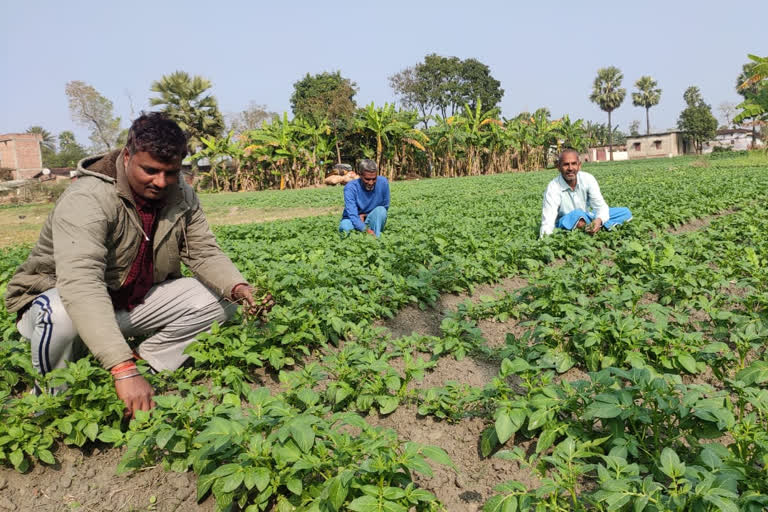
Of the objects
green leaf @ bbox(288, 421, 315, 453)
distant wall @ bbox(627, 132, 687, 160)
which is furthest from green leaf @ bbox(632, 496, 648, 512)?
distant wall @ bbox(627, 132, 687, 160)

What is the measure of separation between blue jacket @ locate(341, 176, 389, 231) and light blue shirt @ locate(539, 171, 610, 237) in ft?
6.58

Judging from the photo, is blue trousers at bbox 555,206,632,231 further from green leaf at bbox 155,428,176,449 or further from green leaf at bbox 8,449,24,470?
green leaf at bbox 8,449,24,470

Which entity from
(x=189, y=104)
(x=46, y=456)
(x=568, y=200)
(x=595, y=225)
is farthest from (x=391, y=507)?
(x=189, y=104)

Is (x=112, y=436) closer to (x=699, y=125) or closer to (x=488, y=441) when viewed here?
(x=488, y=441)

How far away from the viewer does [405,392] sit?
8.96 feet

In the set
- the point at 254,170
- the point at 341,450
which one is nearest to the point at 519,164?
the point at 254,170

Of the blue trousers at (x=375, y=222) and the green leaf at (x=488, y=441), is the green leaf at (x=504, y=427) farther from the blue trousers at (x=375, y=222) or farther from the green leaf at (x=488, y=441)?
the blue trousers at (x=375, y=222)

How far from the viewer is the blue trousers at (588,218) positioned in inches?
247

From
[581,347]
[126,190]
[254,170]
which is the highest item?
[254,170]

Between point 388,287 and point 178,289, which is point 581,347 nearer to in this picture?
point 388,287

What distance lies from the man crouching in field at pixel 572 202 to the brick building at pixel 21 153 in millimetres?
39757

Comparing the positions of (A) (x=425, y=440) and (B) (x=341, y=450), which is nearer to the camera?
(B) (x=341, y=450)

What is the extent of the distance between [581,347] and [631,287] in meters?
0.81

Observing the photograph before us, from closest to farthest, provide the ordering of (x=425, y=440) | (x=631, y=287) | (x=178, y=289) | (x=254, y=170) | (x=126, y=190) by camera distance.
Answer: (x=425, y=440) → (x=126, y=190) → (x=178, y=289) → (x=631, y=287) → (x=254, y=170)
